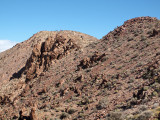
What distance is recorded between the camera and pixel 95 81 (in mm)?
18281

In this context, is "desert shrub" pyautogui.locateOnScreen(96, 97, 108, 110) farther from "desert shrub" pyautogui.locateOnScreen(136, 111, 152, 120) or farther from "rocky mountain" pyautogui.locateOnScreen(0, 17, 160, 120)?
"desert shrub" pyautogui.locateOnScreen(136, 111, 152, 120)

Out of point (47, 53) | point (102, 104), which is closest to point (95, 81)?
point (102, 104)

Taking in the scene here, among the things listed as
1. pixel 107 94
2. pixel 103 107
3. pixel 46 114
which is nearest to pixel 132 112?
pixel 103 107

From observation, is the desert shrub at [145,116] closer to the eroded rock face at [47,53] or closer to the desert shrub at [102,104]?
the desert shrub at [102,104]

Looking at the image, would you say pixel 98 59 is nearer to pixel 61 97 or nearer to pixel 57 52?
pixel 61 97

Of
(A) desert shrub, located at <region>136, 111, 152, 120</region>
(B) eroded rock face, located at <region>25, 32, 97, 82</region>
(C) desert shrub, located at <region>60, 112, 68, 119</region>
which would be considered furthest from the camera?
(B) eroded rock face, located at <region>25, 32, 97, 82</region>

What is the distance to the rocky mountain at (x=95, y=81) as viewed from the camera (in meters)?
11.9

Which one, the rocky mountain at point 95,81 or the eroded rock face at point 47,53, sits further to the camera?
the eroded rock face at point 47,53

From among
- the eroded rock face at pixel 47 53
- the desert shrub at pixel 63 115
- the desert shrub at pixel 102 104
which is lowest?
the desert shrub at pixel 63 115

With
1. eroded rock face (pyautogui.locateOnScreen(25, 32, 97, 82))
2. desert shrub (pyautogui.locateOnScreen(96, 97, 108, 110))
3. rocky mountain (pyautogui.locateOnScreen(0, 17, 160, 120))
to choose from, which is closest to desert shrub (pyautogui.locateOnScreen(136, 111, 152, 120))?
rocky mountain (pyautogui.locateOnScreen(0, 17, 160, 120))

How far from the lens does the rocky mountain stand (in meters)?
11.9

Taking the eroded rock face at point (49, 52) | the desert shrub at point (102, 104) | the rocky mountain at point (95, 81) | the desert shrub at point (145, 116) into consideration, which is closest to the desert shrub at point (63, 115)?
the rocky mountain at point (95, 81)

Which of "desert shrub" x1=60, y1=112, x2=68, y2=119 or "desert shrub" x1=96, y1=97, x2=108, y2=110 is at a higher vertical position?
"desert shrub" x1=96, y1=97, x2=108, y2=110

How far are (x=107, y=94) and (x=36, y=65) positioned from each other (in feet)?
64.2
